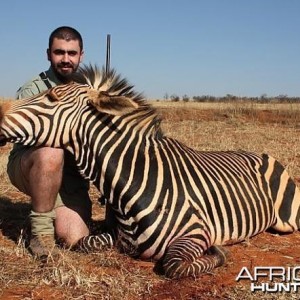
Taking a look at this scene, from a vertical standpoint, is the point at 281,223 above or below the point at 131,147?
below

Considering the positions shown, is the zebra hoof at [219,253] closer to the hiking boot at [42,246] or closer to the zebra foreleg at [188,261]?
the zebra foreleg at [188,261]

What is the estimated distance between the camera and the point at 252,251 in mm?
4066

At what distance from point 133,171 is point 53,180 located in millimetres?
638

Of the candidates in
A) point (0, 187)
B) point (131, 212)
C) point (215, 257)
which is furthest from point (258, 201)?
point (0, 187)

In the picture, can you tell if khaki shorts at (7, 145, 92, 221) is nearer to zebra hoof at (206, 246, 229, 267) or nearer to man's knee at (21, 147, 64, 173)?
man's knee at (21, 147, 64, 173)

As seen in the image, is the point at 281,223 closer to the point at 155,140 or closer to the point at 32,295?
the point at 155,140

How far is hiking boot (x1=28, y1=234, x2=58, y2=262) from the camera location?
3.72m

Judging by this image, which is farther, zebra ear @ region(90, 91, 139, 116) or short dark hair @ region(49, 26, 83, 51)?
short dark hair @ region(49, 26, 83, 51)

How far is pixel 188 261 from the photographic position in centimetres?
335

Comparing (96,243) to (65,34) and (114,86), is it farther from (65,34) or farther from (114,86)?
(65,34)

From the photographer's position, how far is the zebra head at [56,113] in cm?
359

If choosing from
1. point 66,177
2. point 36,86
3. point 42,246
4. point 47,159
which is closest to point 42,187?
point 47,159

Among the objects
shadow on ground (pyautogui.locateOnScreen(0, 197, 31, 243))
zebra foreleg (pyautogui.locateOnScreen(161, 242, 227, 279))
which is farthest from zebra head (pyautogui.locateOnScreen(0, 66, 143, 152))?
shadow on ground (pyautogui.locateOnScreen(0, 197, 31, 243))

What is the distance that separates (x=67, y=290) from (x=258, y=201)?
200 centimetres
